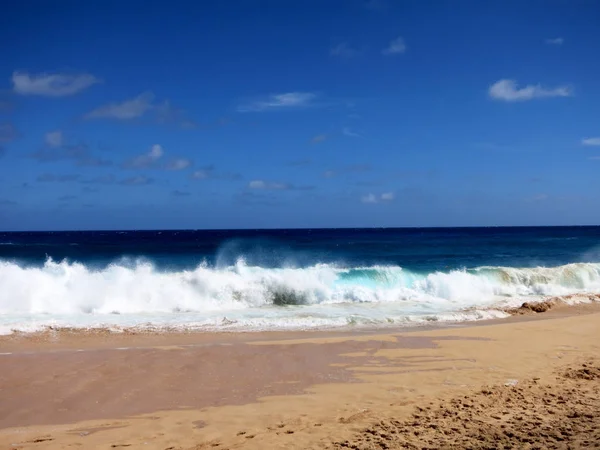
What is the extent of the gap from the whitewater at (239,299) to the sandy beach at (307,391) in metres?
2.72

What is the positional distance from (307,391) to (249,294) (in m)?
12.4

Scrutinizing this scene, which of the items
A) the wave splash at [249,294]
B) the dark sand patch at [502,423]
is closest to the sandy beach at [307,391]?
the dark sand patch at [502,423]

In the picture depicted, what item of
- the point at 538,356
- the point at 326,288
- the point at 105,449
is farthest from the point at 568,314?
the point at 105,449

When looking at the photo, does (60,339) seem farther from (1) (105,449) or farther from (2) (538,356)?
(2) (538,356)

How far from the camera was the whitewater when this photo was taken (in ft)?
45.8

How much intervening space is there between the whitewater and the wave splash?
0.11 feet

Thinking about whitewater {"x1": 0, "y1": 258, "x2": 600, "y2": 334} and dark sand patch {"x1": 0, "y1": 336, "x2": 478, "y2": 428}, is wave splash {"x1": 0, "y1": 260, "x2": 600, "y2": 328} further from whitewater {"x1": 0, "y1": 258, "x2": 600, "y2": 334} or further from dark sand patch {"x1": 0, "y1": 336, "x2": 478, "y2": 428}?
dark sand patch {"x1": 0, "y1": 336, "x2": 478, "y2": 428}

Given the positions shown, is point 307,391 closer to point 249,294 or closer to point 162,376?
point 162,376

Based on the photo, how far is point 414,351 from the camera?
31.6 feet

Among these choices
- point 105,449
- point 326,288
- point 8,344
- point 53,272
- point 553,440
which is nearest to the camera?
point 553,440

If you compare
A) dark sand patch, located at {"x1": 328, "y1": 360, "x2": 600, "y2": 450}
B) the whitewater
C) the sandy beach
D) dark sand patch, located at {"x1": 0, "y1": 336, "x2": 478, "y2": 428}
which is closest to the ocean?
the whitewater

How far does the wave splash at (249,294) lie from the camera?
15883 millimetres

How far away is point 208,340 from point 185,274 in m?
9.44

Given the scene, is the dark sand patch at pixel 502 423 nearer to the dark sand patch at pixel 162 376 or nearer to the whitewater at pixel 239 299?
the dark sand patch at pixel 162 376
